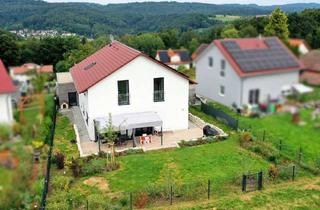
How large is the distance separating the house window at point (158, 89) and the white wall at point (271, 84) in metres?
18.7

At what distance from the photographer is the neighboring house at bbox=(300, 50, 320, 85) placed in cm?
475

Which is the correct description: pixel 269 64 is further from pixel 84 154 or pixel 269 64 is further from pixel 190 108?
pixel 190 108

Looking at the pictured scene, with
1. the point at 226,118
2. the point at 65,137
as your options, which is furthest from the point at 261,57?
the point at 65,137

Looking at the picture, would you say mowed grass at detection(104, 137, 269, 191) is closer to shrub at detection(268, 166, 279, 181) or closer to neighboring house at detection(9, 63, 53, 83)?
shrub at detection(268, 166, 279, 181)

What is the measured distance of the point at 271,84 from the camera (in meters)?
4.71

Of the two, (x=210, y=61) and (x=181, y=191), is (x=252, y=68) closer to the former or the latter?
(x=210, y=61)

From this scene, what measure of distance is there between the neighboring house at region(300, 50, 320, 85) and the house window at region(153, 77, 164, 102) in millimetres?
18481

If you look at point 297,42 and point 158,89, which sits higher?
point 297,42

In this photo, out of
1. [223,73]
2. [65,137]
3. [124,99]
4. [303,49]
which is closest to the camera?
[223,73]

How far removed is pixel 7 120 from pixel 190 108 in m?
23.1

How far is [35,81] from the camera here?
568 centimetres

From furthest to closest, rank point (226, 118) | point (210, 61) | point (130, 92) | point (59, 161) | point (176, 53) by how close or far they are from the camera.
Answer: point (130, 92), point (59, 161), point (226, 118), point (176, 53), point (210, 61)

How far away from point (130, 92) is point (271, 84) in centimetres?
1846

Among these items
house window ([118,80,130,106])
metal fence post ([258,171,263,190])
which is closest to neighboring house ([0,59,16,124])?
metal fence post ([258,171,263,190])
